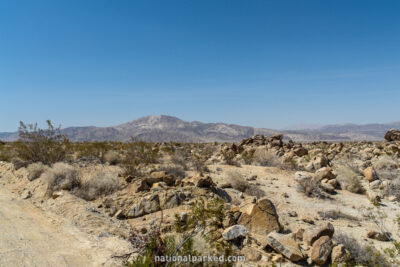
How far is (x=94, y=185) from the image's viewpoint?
342 inches

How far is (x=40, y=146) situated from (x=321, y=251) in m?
14.2

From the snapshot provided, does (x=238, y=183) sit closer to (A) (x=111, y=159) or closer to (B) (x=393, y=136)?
(A) (x=111, y=159)

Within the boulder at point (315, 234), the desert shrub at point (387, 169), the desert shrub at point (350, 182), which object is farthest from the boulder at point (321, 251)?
the desert shrub at point (387, 169)

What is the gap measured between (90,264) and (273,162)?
562 inches

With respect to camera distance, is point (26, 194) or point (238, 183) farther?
point (238, 183)

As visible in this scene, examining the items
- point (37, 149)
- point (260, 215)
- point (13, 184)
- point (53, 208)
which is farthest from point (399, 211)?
point (37, 149)

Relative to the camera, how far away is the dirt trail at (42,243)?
4465 millimetres

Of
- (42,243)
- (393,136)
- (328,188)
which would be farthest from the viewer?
(393,136)

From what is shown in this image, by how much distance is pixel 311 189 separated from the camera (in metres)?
10.0

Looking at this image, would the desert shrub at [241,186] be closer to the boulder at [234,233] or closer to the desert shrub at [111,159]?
the boulder at [234,233]

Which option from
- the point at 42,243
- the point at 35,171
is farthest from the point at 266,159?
the point at 42,243

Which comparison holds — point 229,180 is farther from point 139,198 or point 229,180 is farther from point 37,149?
point 37,149

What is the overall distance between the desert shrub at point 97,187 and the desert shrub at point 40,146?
5346 mm

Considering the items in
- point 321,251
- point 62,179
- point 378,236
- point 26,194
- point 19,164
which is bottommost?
point 378,236
